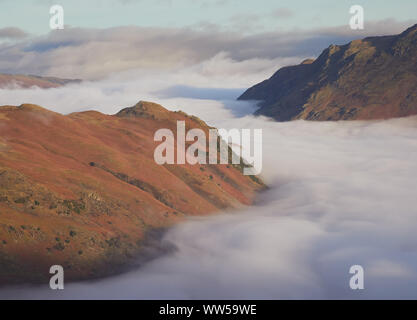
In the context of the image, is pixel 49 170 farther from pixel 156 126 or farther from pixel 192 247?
pixel 156 126

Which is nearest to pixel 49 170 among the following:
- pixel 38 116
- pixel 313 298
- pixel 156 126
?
→ pixel 38 116

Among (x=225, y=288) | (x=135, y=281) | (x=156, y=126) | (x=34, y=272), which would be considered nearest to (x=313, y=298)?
(x=225, y=288)

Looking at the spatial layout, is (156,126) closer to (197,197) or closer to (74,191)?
(197,197)

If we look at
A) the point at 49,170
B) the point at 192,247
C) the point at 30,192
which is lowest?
the point at 192,247

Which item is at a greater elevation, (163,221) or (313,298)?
(163,221)

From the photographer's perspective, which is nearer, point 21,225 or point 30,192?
point 21,225
